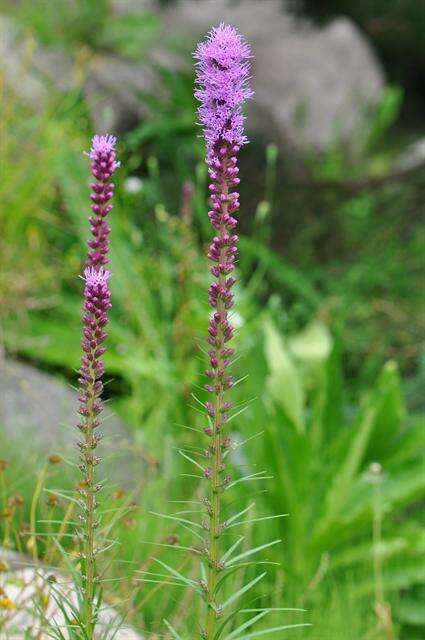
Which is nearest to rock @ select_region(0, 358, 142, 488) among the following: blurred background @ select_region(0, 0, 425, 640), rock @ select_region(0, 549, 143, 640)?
blurred background @ select_region(0, 0, 425, 640)

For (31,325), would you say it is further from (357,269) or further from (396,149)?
(396,149)

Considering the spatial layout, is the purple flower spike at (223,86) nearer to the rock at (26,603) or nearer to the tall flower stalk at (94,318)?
the tall flower stalk at (94,318)

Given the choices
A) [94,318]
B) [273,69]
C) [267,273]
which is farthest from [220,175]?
[273,69]

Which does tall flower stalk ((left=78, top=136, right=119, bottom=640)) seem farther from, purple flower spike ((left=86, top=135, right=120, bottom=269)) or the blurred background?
the blurred background

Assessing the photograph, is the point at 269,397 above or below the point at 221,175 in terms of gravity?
above

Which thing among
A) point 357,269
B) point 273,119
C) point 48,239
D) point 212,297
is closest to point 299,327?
point 357,269

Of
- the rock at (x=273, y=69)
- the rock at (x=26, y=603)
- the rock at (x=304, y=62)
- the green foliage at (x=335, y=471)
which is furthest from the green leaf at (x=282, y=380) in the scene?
the rock at (x=304, y=62)
